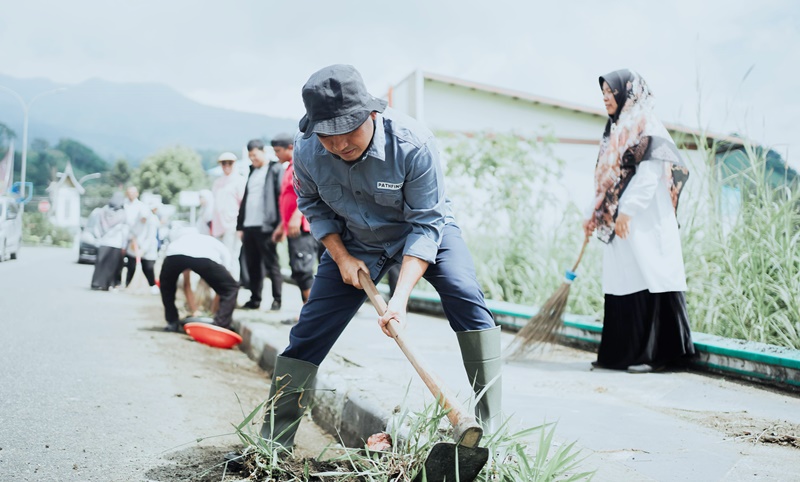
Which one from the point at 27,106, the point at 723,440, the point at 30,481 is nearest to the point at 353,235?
the point at 30,481

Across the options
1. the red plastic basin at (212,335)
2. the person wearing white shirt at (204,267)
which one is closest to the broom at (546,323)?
the red plastic basin at (212,335)

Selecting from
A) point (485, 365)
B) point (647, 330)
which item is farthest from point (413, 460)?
point (647, 330)

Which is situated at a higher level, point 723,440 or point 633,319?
point 633,319

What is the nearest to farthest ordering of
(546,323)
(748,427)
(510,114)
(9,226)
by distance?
(748,427) → (546,323) → (9,226) → (510,114)

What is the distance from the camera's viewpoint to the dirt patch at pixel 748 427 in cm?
321

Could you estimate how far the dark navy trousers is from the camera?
115 inches

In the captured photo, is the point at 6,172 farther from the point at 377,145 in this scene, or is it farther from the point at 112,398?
the point at 377,145

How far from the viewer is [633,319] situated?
491 cm

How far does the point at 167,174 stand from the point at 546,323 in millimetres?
68309

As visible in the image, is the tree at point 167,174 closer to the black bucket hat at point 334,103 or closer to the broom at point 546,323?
the broom at point 546,323

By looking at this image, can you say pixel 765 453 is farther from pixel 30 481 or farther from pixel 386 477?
pixel 30 481

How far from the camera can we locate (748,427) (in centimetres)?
343

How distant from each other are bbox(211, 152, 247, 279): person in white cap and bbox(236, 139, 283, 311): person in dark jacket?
2.81 ft

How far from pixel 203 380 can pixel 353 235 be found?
2408 mm
